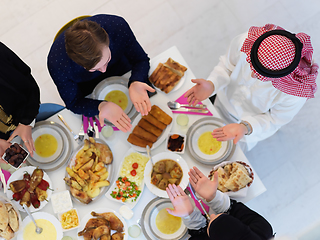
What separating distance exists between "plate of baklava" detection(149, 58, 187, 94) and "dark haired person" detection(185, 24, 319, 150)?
0.48ft

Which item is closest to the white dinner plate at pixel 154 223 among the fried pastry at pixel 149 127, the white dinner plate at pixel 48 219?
the fried pastry at pixel 149 127

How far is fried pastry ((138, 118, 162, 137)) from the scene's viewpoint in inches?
71.8

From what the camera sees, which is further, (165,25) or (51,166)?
(165,25)

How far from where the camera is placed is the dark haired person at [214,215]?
142 cm

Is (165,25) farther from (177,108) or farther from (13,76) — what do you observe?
(13,76)

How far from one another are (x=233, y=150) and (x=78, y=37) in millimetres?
1194

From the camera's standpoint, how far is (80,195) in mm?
1741

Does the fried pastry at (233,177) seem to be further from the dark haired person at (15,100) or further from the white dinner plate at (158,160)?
A: the dark haired person at (15,100)

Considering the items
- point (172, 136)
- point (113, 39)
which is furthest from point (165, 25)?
point (172, 136)

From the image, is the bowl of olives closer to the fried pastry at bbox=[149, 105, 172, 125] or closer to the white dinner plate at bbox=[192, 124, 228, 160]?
the fried pastry at bbox=[149, 105, 172, 125]

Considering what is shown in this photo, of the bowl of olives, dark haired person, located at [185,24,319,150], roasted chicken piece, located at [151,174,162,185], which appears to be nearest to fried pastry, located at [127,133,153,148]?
roasted chicken piece, located at [151,174,162,185]

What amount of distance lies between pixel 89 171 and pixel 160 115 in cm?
62

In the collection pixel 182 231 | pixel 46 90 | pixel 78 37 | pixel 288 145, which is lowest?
pixel 288 145

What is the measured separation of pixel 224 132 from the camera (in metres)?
1.69
